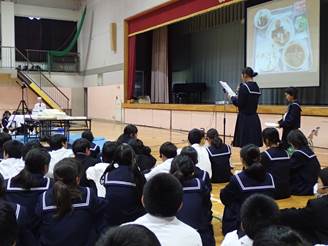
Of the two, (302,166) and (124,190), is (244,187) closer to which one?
(124,190)

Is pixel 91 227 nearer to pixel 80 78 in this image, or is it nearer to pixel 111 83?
pixel 111 83

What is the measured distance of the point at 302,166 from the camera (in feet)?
13.7

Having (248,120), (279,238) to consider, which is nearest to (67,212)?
(279,238)

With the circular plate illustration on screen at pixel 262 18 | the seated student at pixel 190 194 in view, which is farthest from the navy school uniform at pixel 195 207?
the circular plate illustration on screen at pixel 262 18

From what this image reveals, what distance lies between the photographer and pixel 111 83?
16109mm

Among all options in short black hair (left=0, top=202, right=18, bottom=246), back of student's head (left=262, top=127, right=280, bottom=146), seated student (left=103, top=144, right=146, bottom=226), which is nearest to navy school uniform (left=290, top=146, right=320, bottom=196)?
back of student's head (left=262, top=127, right=280, bottom=146)

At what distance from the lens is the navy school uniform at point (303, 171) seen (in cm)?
415

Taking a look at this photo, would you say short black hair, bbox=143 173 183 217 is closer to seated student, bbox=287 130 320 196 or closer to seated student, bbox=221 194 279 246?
seated student, bbox=221 194 279 246

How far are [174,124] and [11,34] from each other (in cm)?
869

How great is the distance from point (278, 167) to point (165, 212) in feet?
8.75

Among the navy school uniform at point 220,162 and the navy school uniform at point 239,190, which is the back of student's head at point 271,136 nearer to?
the navy school uniform at point 220,162

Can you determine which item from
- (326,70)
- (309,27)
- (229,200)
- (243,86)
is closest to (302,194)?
(243,86)

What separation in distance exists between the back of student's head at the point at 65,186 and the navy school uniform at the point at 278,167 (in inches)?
87.5

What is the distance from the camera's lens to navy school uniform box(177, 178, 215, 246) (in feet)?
8.34
